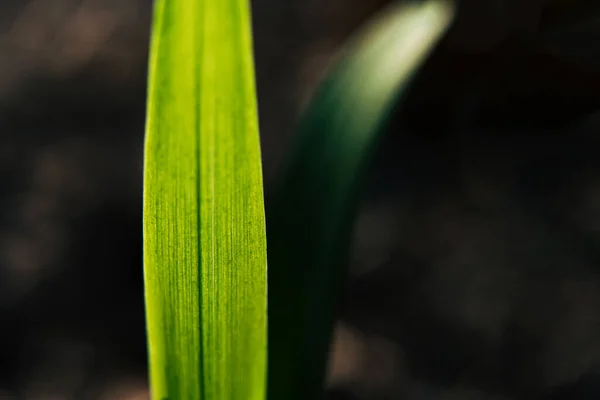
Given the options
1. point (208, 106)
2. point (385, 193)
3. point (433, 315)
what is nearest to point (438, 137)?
point (385, 193)

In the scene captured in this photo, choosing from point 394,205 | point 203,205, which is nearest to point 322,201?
point 203,205

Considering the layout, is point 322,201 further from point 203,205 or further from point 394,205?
point 394,205

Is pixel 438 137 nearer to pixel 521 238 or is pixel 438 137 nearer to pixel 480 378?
pixel 521 238

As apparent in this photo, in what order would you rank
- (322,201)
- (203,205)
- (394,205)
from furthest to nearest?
(394,205), (322,201), (203,205)

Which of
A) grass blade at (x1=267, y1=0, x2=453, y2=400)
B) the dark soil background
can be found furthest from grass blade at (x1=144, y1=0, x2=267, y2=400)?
the dark soil background

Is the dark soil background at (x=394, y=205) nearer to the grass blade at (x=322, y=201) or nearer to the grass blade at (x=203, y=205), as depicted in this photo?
the grass blade at (x=322, y=201)
